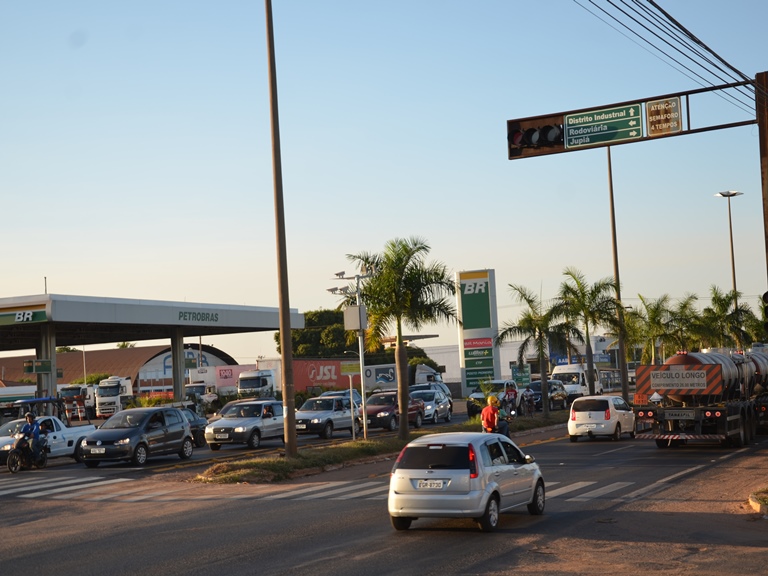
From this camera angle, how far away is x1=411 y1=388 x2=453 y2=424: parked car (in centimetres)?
4678

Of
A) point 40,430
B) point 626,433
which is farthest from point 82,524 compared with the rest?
point 626,433

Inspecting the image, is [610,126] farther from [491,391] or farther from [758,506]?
[491,391]

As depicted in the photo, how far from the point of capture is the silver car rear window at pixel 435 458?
15047mm

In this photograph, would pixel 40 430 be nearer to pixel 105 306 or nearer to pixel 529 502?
pixel 105 306

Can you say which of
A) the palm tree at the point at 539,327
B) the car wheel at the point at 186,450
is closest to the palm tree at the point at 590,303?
the palm tree at the point at 539,327

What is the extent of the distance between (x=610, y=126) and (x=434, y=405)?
26.9 metres

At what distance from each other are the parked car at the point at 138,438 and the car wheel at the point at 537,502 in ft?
53.0

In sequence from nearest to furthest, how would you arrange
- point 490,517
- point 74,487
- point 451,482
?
point 451,482 → point 490,517 → point 74,487

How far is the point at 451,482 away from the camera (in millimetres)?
14875

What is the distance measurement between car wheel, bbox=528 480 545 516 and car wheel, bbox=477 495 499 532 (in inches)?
66.4

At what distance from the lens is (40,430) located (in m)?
31.5

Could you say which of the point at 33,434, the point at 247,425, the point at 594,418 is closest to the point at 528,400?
the point at 594,418

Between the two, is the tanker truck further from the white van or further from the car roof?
the white van

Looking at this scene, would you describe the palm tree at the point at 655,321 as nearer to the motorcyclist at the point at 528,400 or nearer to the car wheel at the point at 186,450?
the motorcyclist at the point at 528,400
